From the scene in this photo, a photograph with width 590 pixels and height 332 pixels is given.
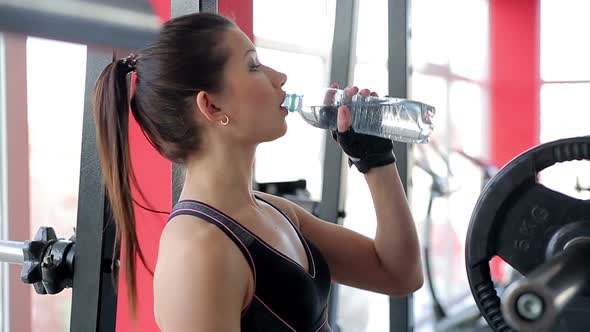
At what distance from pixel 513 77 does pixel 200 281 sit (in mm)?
5475

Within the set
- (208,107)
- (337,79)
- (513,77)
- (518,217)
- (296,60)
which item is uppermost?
(513,77)

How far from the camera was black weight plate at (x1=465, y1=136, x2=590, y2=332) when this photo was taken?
0.61 meters

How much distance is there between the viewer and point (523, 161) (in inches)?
24.6

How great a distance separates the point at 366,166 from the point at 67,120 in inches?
73.6

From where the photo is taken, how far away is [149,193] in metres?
1.73

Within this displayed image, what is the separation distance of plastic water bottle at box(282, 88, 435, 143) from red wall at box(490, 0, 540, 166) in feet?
15.6

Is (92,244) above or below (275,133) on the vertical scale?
below

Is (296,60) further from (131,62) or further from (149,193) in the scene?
(131,62)

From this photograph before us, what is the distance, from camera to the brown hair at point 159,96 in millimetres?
963

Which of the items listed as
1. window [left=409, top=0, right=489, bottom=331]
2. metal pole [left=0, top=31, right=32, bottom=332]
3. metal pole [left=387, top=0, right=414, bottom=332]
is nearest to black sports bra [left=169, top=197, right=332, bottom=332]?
metal pole [left=387, top=0, right=414, bottom=332]

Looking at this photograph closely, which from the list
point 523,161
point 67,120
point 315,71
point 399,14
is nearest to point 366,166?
point 523,161

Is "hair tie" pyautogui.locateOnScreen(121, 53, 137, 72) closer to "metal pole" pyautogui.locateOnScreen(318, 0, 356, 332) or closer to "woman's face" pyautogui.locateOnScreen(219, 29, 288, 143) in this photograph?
"woman's face" pyautogui.locateOnScreen(219, 29, 288, 143)

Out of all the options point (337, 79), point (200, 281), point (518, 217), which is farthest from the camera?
point (337, 79)

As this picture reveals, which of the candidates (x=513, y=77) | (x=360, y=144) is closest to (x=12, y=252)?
(x=360, y=144)
